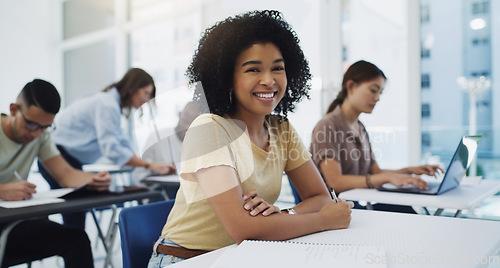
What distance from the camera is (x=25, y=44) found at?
6836 mm

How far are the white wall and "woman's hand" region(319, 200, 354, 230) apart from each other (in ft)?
20.3

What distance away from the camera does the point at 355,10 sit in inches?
168

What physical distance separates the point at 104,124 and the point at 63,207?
1402mm

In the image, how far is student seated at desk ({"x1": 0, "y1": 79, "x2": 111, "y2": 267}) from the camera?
177 centimetres

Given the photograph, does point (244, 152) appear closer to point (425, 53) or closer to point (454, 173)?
point (454, 173)

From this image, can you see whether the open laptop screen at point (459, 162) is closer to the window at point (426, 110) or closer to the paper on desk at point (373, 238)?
the paper on desk at point (373, 238)

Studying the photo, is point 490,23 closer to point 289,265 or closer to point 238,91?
point 238,91

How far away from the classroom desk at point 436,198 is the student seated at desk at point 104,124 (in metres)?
1.65

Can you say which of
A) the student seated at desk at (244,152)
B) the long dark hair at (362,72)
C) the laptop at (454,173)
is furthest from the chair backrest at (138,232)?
the long dark hair at (362,72)

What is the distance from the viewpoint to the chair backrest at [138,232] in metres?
1.18

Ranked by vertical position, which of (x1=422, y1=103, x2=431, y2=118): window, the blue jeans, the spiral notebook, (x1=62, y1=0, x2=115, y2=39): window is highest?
(x1=62, y1=0, x2=115, y2=39): window

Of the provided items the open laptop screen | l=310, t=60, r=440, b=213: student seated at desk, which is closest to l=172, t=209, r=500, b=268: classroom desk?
the open laptop screen

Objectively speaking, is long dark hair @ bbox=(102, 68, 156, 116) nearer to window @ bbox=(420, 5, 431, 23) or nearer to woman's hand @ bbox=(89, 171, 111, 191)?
woman's hand @ bbox=(89, 171, 111, 191)

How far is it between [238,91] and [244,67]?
8cm
